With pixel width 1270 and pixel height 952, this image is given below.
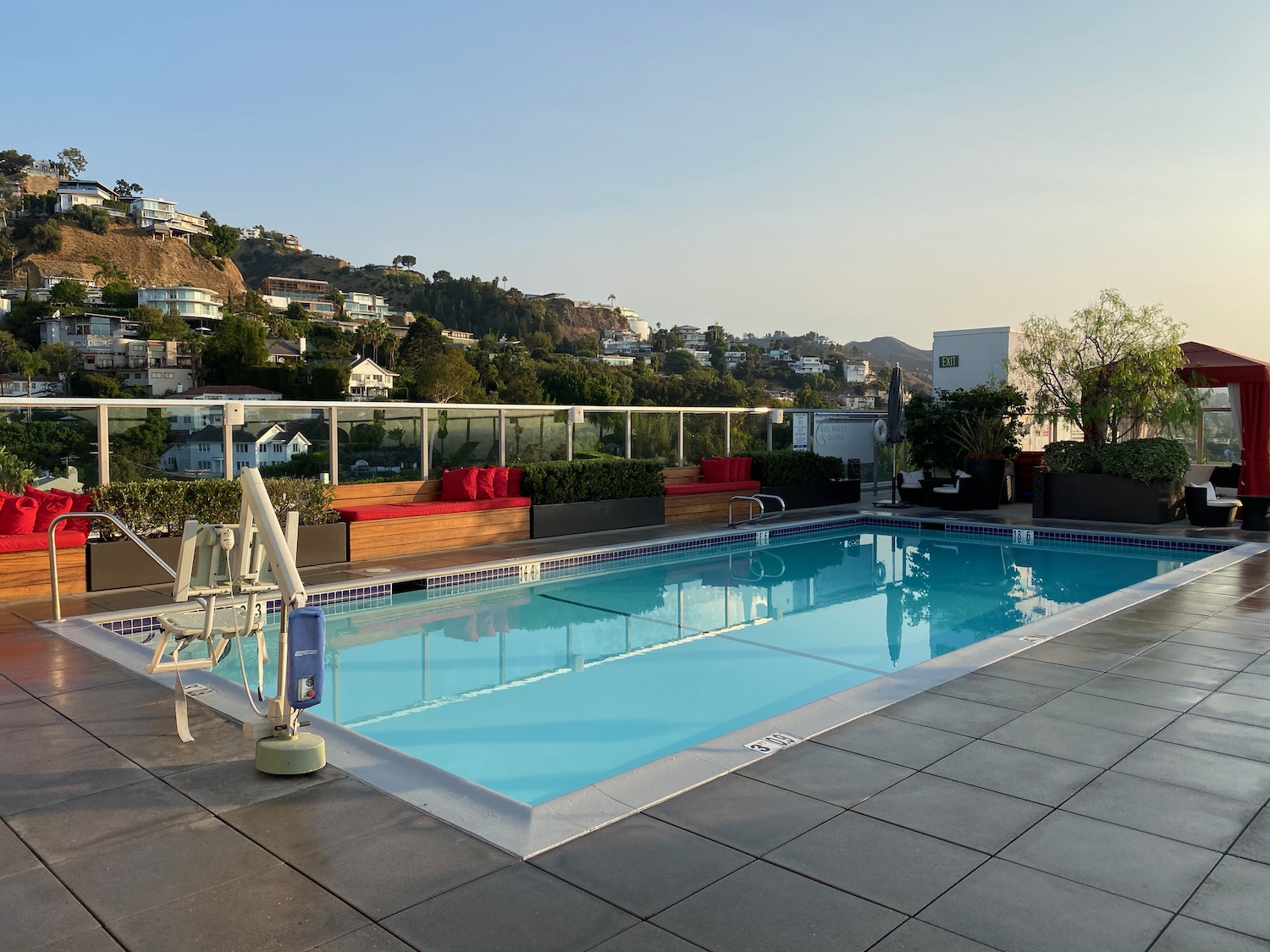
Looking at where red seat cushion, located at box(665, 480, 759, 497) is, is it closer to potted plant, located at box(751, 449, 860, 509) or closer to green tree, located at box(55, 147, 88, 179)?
potted plant, located at box(751, 449, 860, 509)

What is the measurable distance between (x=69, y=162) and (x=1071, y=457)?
165 meters

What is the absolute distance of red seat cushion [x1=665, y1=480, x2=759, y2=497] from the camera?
38.7ft

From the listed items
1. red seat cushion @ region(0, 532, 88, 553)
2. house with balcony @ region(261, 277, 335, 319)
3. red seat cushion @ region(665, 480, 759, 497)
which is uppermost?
house with balcony @ region(261, 277, 335, 319)

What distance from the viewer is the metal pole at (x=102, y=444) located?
7750mm

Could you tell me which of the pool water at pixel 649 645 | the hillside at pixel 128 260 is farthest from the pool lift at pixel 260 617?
the hillside at pixel 128 260

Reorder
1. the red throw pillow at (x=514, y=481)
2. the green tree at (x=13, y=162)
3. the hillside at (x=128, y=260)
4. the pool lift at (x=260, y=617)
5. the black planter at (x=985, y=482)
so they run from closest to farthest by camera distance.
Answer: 1. the pool lift at (x=260, y=617)
2. the red throw pillow at (x=514, y=481)
3. the black planter at (x=985, y=482)
4. the hillside at (x=128, y=260)
5. the green tree at (x=13, y=162)

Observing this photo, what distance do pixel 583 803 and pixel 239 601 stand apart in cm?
198

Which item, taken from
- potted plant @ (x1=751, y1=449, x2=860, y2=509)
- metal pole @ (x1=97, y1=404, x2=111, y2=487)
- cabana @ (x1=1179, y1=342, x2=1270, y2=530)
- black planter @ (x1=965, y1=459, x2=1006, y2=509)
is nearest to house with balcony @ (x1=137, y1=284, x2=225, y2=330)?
potted plant @ (x1=751, y1=449, x2=860, y2=509)

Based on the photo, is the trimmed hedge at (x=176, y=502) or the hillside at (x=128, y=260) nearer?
the trimmed hedge at (x=176, y=502)

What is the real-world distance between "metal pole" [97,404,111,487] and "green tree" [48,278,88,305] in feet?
326

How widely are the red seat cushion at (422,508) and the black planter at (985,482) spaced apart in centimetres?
682

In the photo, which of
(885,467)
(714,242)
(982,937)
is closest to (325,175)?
(714,242)

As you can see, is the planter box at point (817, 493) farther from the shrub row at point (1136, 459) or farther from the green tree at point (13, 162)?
the green tree at point (13, 162)

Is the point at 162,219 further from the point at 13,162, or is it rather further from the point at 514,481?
the point at 514,481
